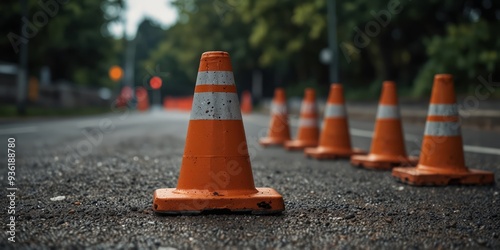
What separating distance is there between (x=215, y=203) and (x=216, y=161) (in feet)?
0.99

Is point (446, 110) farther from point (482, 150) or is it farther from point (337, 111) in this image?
point (482, 150)

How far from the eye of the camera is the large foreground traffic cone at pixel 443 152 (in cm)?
496

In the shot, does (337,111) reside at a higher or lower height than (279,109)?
higher

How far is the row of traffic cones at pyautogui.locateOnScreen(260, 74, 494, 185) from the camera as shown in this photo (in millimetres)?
5027

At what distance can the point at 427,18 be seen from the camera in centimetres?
2106

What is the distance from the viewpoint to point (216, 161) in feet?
12.2

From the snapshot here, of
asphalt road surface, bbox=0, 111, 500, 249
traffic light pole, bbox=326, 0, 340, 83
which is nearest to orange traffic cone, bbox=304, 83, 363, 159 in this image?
asphalt road surface, bbox=0, 111, 500, 249

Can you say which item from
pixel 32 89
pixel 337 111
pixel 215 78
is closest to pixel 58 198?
pixel 215 78

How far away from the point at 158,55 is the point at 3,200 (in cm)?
5295

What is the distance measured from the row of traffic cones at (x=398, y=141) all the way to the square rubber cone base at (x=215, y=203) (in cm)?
186

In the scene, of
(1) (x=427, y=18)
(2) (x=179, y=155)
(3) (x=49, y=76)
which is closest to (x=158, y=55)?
(3) (x=49, y=76)

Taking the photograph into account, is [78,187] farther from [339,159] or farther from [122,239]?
[339,159]

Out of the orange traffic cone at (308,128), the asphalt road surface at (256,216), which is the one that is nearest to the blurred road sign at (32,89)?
the orange traffic cone at (308,128)

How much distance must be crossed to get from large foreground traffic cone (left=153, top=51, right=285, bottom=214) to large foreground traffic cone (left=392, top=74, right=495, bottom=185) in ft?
6.12
